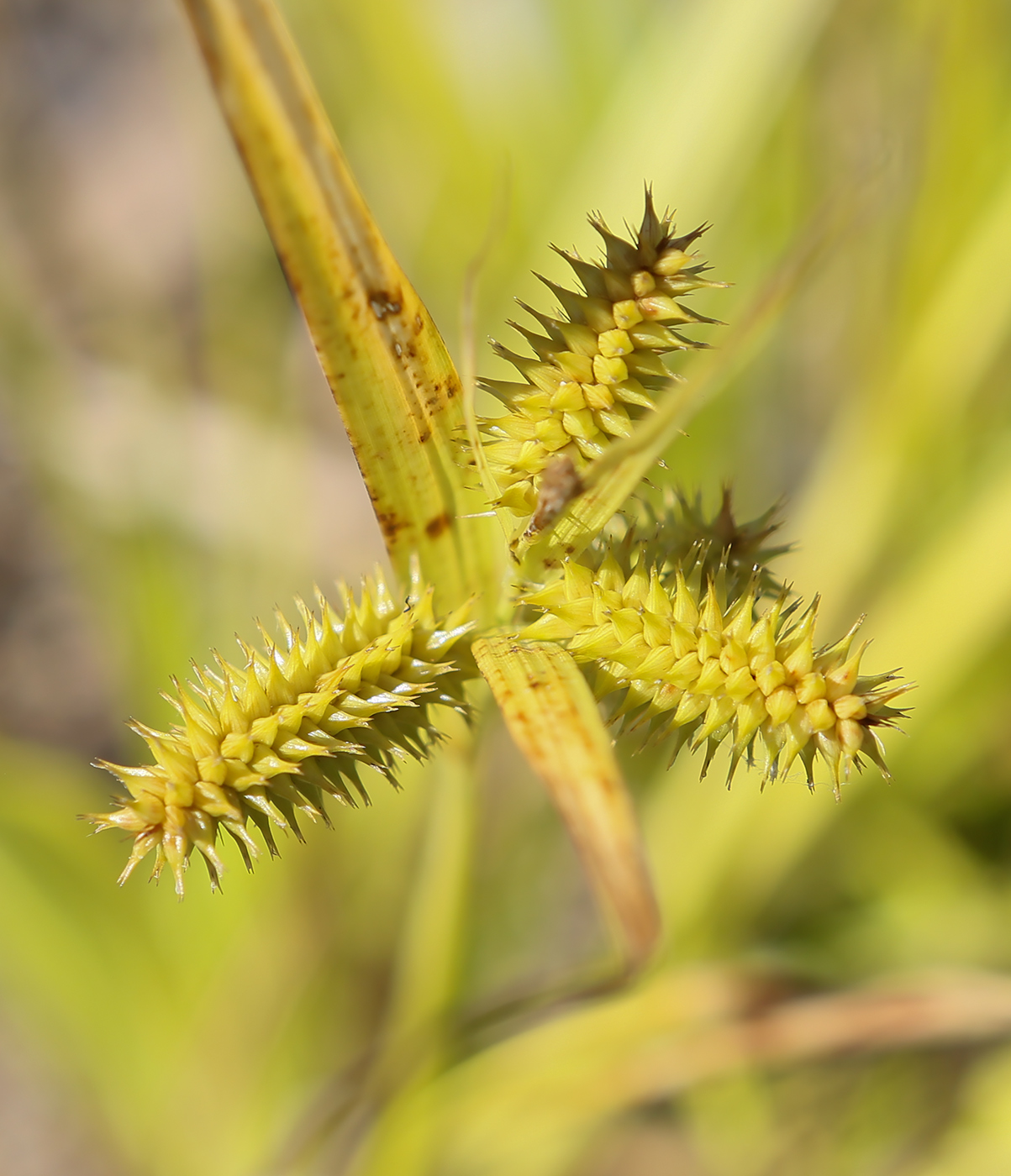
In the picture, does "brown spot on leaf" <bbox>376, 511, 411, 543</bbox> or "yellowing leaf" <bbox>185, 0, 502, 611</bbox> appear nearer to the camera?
"yellowing leaf" <bbox>185, 0, 502, 611</bbox>

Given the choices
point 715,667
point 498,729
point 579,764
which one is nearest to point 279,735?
point 579,764

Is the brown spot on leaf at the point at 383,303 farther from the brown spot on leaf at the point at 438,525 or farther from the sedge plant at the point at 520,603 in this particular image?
the brown spot on leaf at the point at 438,525

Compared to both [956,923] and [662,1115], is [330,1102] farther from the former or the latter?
[956,923]

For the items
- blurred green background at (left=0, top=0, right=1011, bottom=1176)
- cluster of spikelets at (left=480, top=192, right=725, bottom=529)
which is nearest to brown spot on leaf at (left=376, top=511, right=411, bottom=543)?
cluster of spikelets at (left=480, top=192, right=725, bottom=529)

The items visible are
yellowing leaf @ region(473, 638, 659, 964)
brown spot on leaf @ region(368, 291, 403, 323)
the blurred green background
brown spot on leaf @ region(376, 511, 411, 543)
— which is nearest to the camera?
yellowing leaf @ region(473, 638, 659, 964)

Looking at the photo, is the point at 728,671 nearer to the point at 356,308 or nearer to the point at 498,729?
the point at 356,308

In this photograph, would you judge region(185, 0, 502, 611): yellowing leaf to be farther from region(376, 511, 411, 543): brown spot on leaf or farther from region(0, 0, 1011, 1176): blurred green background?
region(0, 0, 1011, 1176): blurred green background

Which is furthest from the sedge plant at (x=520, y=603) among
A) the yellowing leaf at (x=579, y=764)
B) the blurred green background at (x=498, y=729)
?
the blurred green background at (x=498, y=729)
